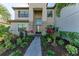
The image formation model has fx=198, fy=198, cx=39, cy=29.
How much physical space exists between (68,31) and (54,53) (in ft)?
1.56

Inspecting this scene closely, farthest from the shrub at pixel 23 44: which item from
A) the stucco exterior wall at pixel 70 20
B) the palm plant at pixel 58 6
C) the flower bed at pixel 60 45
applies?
the palm plant at pixel 58 6

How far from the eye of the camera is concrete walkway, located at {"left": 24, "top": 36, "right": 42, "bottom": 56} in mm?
3520

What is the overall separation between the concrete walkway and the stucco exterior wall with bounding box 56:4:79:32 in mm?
490

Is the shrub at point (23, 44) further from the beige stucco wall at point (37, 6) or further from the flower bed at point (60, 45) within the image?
the beige stucco wall at point (37, 6)

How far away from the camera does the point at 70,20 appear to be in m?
3.57

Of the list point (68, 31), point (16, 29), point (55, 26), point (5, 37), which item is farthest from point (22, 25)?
point (68, 31)

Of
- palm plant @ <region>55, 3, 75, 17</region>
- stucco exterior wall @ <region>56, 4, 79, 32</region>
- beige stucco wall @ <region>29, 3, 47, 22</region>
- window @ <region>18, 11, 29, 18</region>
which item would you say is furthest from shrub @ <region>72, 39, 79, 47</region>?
window @ <region>18, 11, 29, 18</region>

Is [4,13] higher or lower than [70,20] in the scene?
higher

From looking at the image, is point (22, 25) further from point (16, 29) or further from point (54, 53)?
point (54, 53)

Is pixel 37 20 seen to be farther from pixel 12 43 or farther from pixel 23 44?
pixel 12 43

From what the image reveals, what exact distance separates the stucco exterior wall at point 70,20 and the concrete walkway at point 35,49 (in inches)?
19.3

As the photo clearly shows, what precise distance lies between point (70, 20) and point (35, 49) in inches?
32.2

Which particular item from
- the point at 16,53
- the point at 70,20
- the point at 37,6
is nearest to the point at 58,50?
the point at 70,20

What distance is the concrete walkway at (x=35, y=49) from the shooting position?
352 centimetres
